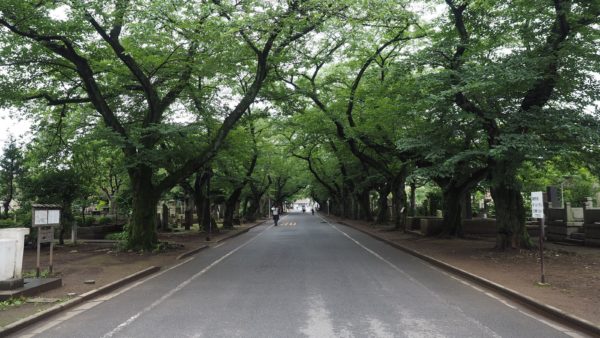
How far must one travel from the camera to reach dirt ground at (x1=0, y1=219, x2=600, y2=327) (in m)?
7.62

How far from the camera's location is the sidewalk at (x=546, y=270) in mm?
7605

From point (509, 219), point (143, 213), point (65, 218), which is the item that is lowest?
point (65, 218)

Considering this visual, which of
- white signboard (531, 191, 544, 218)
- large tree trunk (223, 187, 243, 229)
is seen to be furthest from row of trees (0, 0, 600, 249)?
large tree trunk (223, 187, 243, 229)

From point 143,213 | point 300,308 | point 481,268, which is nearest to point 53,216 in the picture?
point 143,213

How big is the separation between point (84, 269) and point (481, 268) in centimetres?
1048

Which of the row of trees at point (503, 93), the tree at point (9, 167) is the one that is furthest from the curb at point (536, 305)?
the tree at point (9, 167)

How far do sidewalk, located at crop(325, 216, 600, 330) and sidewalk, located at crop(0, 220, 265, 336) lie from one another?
26.9 feet

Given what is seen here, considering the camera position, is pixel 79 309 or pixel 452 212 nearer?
pixel 79 309

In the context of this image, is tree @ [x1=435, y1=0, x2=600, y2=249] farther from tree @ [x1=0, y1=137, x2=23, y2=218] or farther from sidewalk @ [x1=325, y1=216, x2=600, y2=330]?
tree @ [x1=0, y1=137, x2=23, y2=218]

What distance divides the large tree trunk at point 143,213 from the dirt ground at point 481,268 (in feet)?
2.38

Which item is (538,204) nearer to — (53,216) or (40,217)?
(40,217)

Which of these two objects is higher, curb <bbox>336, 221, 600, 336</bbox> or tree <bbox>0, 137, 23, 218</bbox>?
tree <bbox>0, 137, 23, 218</bbox>

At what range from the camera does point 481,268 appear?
11562mm

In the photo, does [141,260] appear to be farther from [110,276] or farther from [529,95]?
[529,95]
